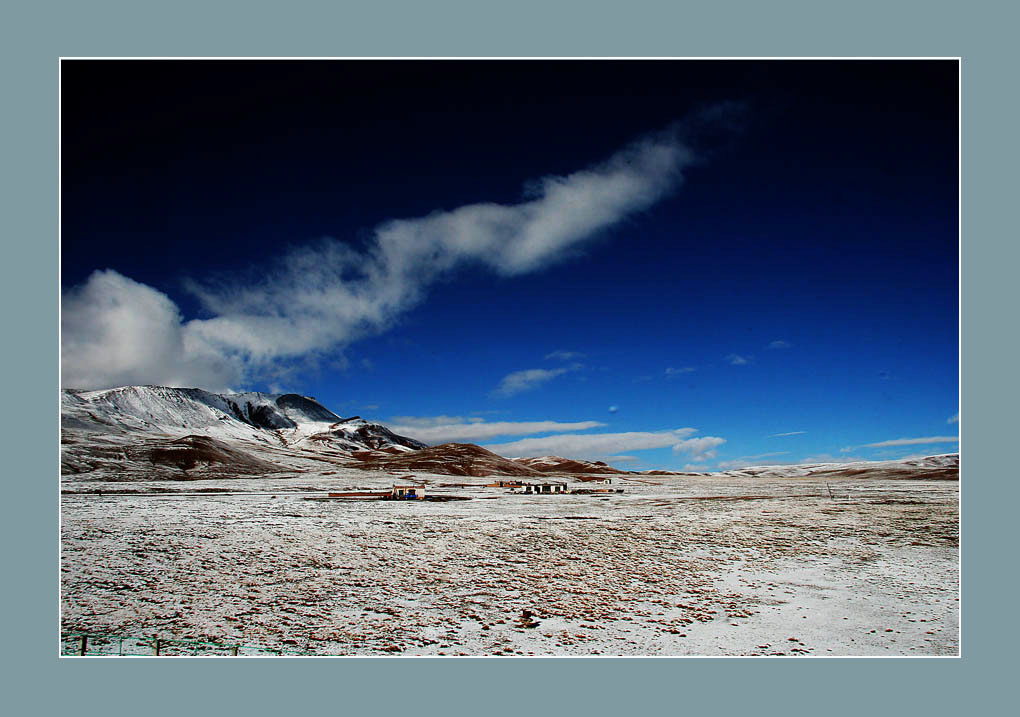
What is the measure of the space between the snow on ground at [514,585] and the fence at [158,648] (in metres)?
0.19

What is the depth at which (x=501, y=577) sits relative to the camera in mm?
10180

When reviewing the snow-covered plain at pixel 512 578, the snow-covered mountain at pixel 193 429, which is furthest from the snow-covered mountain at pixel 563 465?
the snow-covered plain at pixel 512 578

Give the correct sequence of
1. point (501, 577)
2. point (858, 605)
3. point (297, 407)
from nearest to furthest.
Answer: point (858, 605)
point (501, 577)
point (297, 407)

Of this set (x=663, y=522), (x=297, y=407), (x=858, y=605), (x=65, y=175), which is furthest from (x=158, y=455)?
(x=297, y=407)

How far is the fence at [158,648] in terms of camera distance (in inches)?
269

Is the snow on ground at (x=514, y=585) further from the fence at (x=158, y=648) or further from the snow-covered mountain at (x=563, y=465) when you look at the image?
the snow-covered mountain at (x=563, y=465)

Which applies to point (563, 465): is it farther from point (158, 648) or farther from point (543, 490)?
point (158, 648)

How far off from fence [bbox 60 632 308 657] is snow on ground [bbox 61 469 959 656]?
0.19 metres

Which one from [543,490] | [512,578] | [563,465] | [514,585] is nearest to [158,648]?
[514,585]

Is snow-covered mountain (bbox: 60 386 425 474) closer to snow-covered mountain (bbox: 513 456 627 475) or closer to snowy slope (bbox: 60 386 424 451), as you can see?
snowy slope (bbox: 60 386 424 451)

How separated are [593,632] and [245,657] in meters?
4.79

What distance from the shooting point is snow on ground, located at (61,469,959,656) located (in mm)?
7336

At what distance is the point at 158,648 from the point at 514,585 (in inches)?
221
